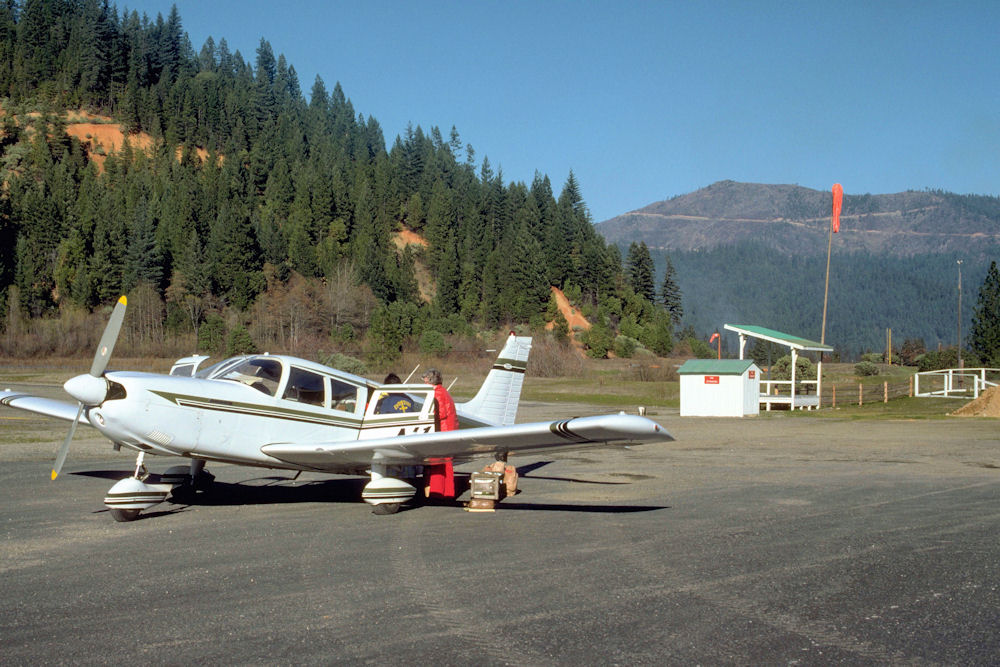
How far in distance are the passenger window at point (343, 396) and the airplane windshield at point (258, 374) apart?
799mm

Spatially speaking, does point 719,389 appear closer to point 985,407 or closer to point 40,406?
point 985,407

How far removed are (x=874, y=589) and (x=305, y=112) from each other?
169 meters

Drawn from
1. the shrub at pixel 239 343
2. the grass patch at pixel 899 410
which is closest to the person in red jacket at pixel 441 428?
the grass patch at pixel 899 410

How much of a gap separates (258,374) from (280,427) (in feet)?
2.50

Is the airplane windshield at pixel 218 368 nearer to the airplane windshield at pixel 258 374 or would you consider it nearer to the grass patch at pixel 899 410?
the airplane windshield at pixel 258 374

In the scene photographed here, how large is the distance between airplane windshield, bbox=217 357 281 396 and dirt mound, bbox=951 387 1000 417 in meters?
28.6

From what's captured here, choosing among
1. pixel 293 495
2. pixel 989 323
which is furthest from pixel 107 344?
pixel 989 323

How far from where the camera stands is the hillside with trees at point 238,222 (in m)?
84.1

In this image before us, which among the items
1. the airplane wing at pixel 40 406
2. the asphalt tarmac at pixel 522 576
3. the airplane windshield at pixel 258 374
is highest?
the airplane windshield at pixel 258 374

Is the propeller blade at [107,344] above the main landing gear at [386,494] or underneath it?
above

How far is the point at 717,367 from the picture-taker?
32719 mm

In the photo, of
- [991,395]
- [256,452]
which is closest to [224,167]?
[991,395]

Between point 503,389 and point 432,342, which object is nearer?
point 503,389

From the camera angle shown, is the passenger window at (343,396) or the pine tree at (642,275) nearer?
the passenger window at (343,396)
